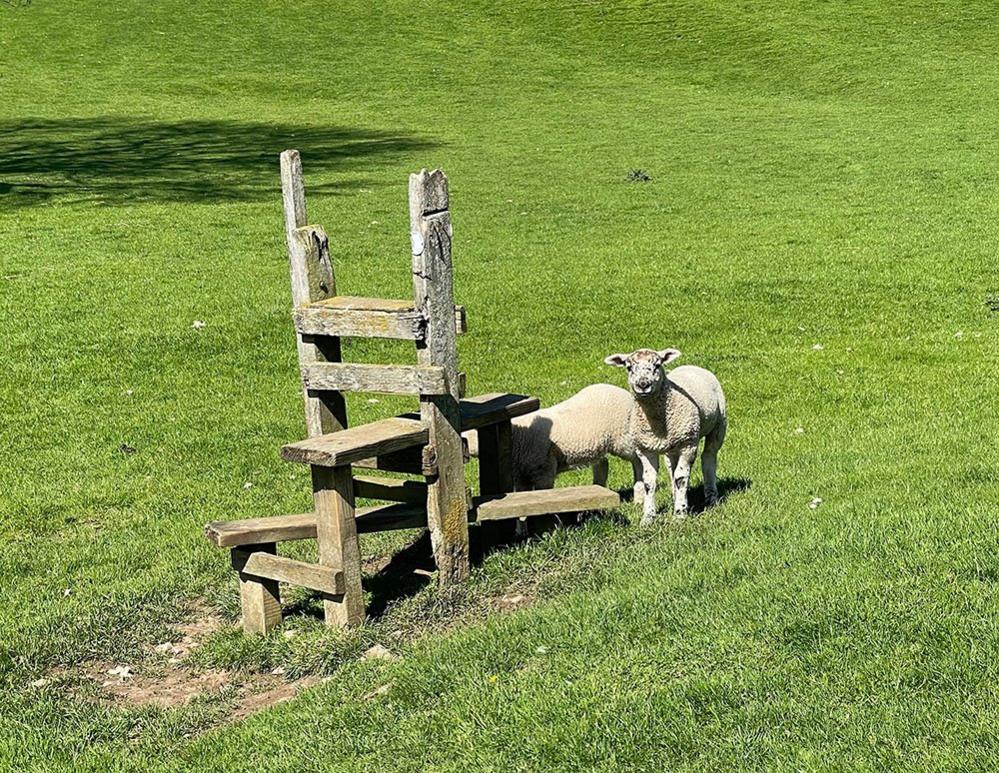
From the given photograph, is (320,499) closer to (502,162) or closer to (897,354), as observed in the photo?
(897,354)

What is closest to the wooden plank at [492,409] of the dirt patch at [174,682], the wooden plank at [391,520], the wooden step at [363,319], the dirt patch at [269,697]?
the wooden plank at [391,520]

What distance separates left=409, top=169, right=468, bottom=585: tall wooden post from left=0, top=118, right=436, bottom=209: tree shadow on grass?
1912cm

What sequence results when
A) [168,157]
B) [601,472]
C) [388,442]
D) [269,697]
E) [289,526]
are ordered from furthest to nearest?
[168,157], [601,472], [289,526], [388,442], [269,697]

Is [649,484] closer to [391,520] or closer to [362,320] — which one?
[391,520]

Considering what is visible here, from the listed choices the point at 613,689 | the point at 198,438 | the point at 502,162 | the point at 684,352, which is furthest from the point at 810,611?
the point at 502,162

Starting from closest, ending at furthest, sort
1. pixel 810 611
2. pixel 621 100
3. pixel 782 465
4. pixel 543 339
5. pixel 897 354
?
pixel 810 611, pixel 782 465, pixel 897 354, pixel 543 339, pixel 621 100

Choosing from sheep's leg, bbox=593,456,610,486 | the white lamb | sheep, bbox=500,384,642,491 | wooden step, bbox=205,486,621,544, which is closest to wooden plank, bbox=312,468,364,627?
wooden step, bbox=205,486,621,544

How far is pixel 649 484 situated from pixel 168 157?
24.6 m

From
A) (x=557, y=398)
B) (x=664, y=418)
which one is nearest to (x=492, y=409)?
(x=664, y=418)

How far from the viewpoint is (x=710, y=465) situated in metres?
9.55

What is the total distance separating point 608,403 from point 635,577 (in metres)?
2.54

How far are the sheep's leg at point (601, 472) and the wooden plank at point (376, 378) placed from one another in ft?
9.32

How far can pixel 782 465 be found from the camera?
10.7 metres

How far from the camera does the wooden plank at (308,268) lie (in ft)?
26.2
